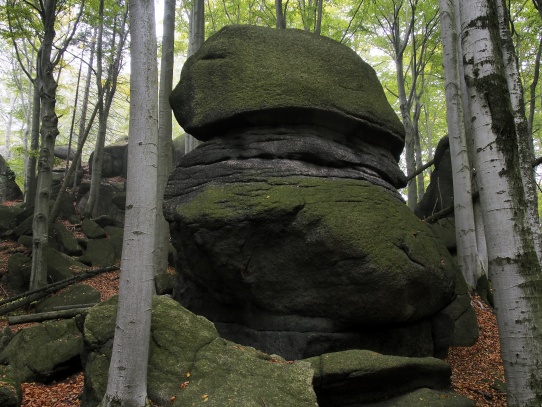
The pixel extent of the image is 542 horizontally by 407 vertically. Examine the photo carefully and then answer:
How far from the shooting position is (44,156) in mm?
10094

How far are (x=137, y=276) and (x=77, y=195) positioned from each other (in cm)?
1828

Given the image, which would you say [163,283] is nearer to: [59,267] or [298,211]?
[59,267]

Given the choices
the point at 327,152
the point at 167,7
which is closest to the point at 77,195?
the point at 167,7

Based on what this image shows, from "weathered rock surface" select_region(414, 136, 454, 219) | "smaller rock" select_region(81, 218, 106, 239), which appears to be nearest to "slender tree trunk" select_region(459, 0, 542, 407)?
"weathered rock surface" select_region(414, 136, 454, 219)

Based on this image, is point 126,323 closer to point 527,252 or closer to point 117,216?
point 527,252

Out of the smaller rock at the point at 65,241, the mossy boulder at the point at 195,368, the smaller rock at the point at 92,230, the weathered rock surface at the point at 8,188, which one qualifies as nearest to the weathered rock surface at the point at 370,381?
the mossy boulder at the point at 195,368

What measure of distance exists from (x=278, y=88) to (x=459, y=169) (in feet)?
15.8

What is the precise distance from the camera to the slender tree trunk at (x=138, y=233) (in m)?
3.59

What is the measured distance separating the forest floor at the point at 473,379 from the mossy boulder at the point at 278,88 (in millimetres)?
4120

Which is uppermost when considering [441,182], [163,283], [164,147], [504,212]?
[164,147]

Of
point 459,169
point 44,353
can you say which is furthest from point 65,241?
point 459,169

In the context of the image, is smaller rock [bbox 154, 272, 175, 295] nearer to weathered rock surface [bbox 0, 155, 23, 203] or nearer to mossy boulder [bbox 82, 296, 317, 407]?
mossy boulder [bbox 82, 296, 317, 407]

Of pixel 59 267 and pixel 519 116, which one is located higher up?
pixel 519 116

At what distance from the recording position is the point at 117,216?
17969 mm
